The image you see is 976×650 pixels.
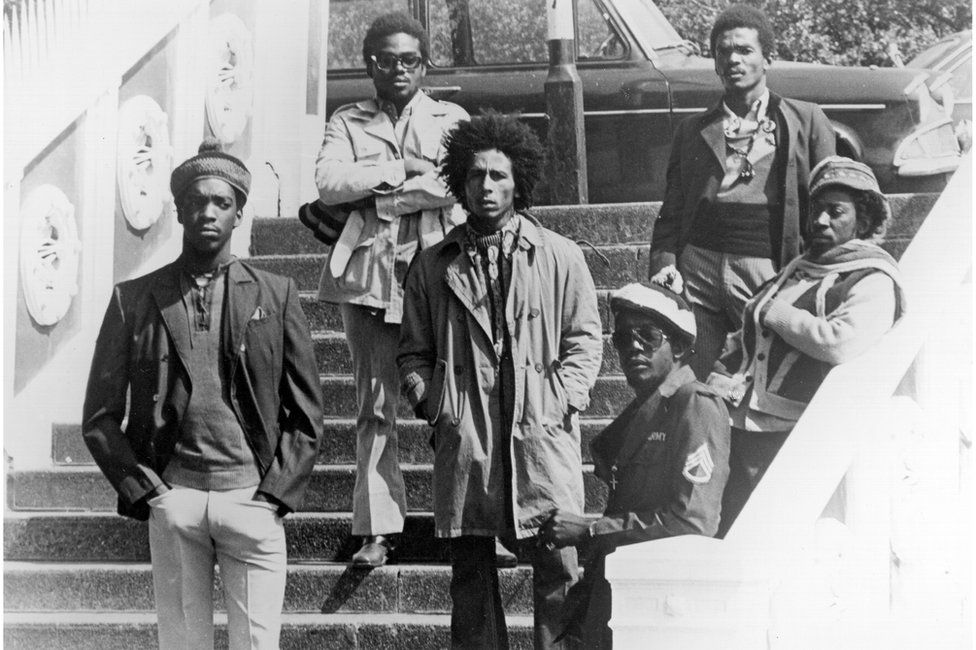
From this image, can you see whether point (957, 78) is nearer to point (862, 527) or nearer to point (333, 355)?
point (862, 527)

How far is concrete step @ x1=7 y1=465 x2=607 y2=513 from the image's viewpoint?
235 inches

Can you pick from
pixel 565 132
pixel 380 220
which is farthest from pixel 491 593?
pixel 565 132

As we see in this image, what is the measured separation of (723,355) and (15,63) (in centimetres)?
327

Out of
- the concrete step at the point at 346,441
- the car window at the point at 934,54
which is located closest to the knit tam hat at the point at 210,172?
the concrete step at the point at 346,441

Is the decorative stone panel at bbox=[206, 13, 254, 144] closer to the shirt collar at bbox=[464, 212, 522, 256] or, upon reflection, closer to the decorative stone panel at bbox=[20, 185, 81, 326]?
the decorative stone panel at bbox=[20, 185, 81, 326]

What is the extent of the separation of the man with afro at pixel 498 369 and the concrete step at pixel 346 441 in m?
0.77

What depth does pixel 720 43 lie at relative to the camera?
599 cm

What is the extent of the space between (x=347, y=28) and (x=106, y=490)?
2.81m

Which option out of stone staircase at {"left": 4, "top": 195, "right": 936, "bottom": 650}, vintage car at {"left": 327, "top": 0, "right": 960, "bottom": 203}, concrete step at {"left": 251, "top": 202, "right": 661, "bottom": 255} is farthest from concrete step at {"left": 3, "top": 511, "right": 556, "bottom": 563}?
vintage car at {"left": 327, "top": 0, "right": 960, "bottom": 203}

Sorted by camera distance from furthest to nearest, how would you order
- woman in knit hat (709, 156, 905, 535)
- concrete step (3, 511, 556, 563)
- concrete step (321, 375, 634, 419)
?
concrete step (321, 375, 634, 419) < concrete step (3, 511, 556, 563) < woman in knit hat (709, 156, 905, 535)

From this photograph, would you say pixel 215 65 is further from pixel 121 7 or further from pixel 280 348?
pixel 280 348

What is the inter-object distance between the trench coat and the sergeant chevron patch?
360 millimetres

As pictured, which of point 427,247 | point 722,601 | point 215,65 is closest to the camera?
point 722,601

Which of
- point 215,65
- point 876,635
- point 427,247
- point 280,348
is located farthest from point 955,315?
point 215,65
